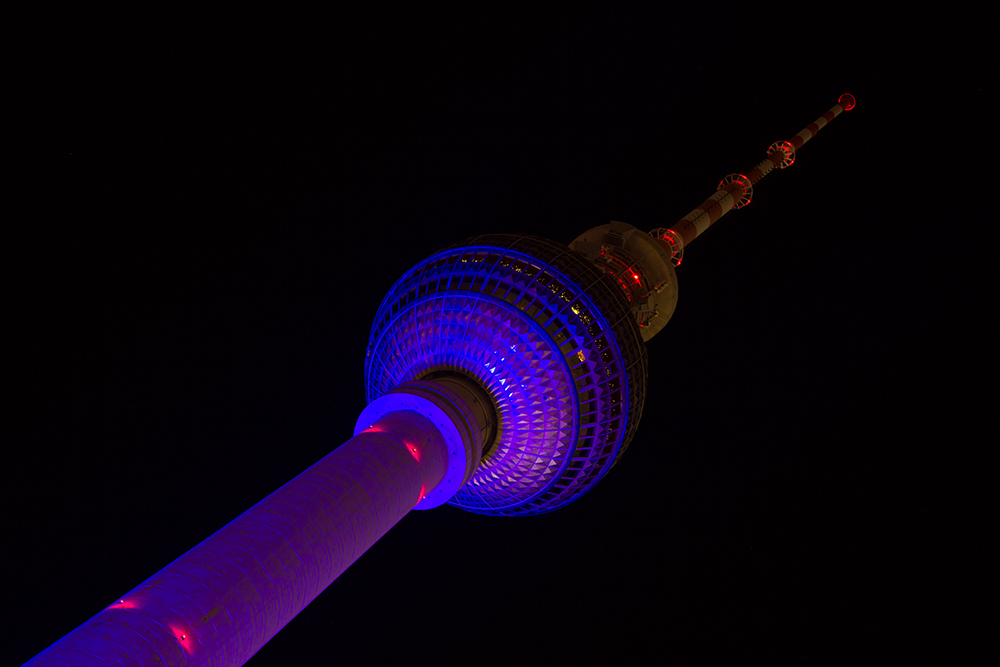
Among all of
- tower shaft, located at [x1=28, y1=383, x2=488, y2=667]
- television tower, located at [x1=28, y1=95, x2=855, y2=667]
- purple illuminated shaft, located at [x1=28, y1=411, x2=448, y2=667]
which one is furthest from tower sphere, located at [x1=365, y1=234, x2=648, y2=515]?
purple illuminated shaft, located at [x1=28, y1=411, x2=448, y2=667]

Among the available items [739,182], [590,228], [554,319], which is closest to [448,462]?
[554,319]

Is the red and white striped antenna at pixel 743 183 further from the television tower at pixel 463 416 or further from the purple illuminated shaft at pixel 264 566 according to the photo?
the purple illuminated shaft at pixel 264 566

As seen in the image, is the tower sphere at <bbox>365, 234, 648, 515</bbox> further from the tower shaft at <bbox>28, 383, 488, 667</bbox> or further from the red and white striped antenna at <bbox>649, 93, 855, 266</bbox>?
the red and white striped antenna at <bbox>649, 93, 855, 266</bbox>

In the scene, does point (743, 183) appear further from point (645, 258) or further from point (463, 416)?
point (463, 416)

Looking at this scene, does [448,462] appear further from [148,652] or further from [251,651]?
[148,652]

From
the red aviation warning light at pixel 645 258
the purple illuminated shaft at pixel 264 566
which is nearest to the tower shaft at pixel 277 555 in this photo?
the purple illuminated shaft at pixel 264 566

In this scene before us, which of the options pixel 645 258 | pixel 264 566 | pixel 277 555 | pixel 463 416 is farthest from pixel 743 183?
pixel 264 566
